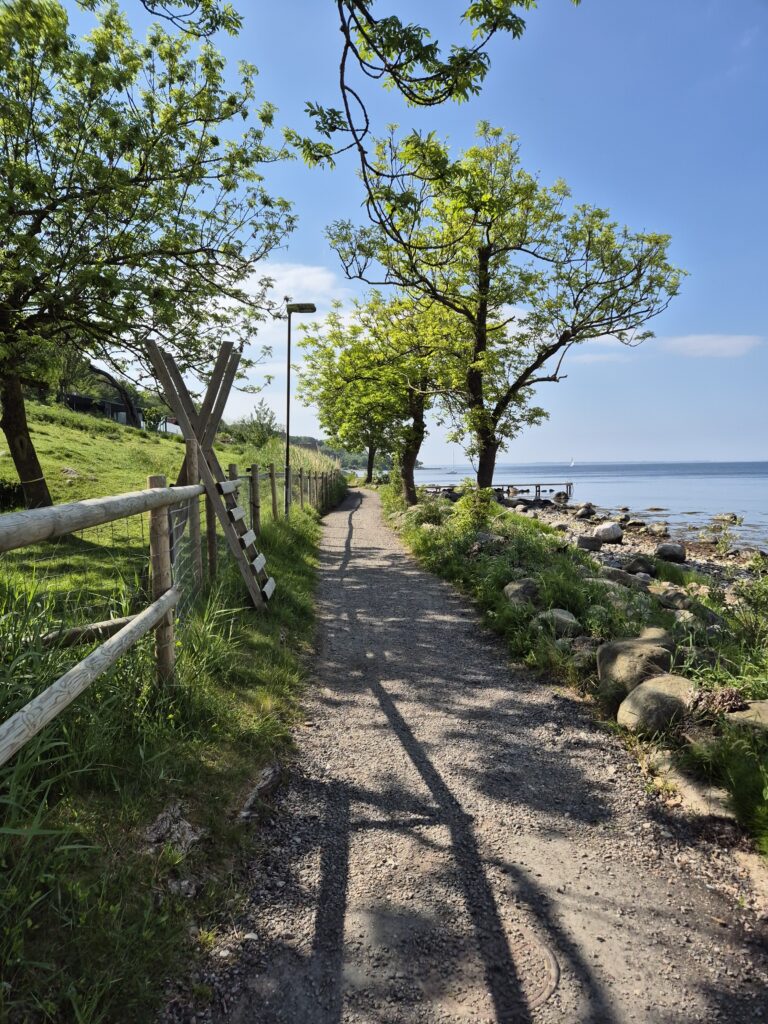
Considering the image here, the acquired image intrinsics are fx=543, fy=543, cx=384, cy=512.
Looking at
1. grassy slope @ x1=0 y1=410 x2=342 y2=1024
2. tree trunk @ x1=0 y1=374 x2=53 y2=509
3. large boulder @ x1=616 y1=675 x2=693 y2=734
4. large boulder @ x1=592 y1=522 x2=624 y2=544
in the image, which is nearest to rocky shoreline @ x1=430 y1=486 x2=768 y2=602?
large boulder @ x1=592 y1=522 x2=624 y2=544

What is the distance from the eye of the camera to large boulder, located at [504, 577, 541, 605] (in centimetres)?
637

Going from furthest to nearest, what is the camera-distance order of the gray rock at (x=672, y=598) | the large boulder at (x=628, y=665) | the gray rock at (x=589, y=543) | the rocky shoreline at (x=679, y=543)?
the gray rock at (x=589, y=543), the rocky shoreline at (x=679, y=543), the gray rock at (x=672, y=598), the large boulder at (x=628, y=665)

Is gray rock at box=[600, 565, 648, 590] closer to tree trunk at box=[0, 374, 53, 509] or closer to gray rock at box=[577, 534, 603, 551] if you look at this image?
gray rock at box=[577, 534, 603, 551]

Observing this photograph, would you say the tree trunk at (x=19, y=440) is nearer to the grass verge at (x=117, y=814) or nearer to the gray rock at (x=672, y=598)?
the grass verge at (x=117, y=814)

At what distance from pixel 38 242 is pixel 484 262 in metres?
8.81

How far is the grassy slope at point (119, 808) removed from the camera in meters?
1.81

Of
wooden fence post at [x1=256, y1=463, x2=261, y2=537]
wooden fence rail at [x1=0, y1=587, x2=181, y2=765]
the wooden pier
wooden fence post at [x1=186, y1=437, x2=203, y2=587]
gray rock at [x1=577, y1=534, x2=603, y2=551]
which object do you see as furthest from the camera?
the wooden pier

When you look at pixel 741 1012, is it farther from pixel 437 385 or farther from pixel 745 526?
pixel 745 526

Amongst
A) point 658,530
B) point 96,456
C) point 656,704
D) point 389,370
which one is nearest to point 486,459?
point 389,370

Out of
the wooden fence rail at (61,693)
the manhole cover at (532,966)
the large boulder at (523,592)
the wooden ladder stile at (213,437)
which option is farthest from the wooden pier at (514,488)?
the manhole cover at (532,966)

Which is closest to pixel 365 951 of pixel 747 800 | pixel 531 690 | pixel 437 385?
pixel 747 800

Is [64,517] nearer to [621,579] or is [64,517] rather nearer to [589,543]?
[621,579]

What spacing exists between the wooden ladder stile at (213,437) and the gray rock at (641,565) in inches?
341

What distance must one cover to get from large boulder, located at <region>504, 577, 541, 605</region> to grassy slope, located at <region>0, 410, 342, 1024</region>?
2.96 metres
